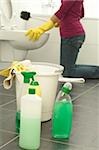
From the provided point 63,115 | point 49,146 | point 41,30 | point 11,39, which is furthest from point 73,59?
point 49,146

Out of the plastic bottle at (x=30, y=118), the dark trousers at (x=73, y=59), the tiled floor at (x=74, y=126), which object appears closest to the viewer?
the plastic bottle at (x=30, y=118)

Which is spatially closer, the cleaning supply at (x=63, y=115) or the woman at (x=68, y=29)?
the cleaning supply at (x=63, y=115)

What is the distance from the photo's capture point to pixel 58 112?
178 centimetres

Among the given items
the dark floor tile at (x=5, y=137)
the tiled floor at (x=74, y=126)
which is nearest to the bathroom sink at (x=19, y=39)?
the tiled floor at (x=74, y=126)

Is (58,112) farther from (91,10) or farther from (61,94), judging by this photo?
(91,10)

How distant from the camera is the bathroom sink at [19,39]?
11.2 ft

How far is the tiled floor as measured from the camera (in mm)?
1727

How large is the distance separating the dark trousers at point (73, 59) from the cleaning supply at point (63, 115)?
1.41 meters

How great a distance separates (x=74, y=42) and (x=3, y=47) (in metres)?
0.92

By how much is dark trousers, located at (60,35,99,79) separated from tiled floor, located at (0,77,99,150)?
466mm

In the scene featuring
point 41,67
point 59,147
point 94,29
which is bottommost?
point 59,147

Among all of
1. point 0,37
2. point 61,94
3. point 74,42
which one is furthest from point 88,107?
point 0,37

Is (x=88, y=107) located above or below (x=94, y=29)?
below

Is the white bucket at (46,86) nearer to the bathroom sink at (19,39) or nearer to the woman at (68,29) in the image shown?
the woman at (68,29)
